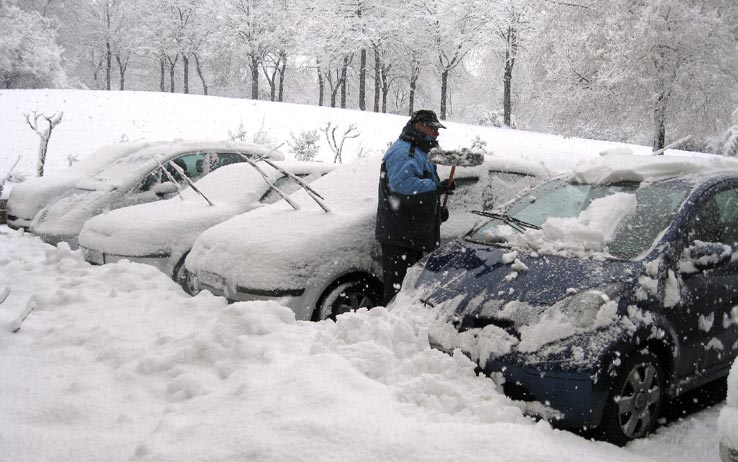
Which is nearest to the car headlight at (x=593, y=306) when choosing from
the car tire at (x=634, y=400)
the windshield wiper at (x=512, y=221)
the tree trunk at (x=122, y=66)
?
the car tire at (x=634, y=400)

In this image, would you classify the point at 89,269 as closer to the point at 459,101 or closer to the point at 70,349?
the point at 70,349

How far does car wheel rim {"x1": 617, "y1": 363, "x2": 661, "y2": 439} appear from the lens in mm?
3068

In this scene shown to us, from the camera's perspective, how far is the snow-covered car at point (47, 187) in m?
9.03

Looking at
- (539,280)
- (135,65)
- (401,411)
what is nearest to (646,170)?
(539,280)

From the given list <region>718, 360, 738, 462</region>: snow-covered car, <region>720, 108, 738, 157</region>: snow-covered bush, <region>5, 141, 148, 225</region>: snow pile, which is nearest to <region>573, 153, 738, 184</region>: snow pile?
<region>718, 360, 738, 462</region>: snow-covered car

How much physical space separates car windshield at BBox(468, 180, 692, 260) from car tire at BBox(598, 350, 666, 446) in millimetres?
634

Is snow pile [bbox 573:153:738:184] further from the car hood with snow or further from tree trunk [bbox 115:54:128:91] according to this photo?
tree trunk [bbox 115:54:128:91]

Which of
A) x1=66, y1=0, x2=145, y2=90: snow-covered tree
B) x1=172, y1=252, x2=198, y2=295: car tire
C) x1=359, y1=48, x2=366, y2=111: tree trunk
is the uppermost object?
x1=66, y1=0, x2=145, y2=90: snow-covered tree

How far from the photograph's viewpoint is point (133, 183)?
7.88 metres

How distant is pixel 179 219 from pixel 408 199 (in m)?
2.84

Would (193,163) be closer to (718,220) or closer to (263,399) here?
(263,399)

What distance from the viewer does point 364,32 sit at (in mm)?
32656

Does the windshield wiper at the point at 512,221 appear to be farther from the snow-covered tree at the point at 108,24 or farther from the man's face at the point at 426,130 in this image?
the snow-covered tree at the point at 108,24

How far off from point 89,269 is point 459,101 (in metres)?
49.1
